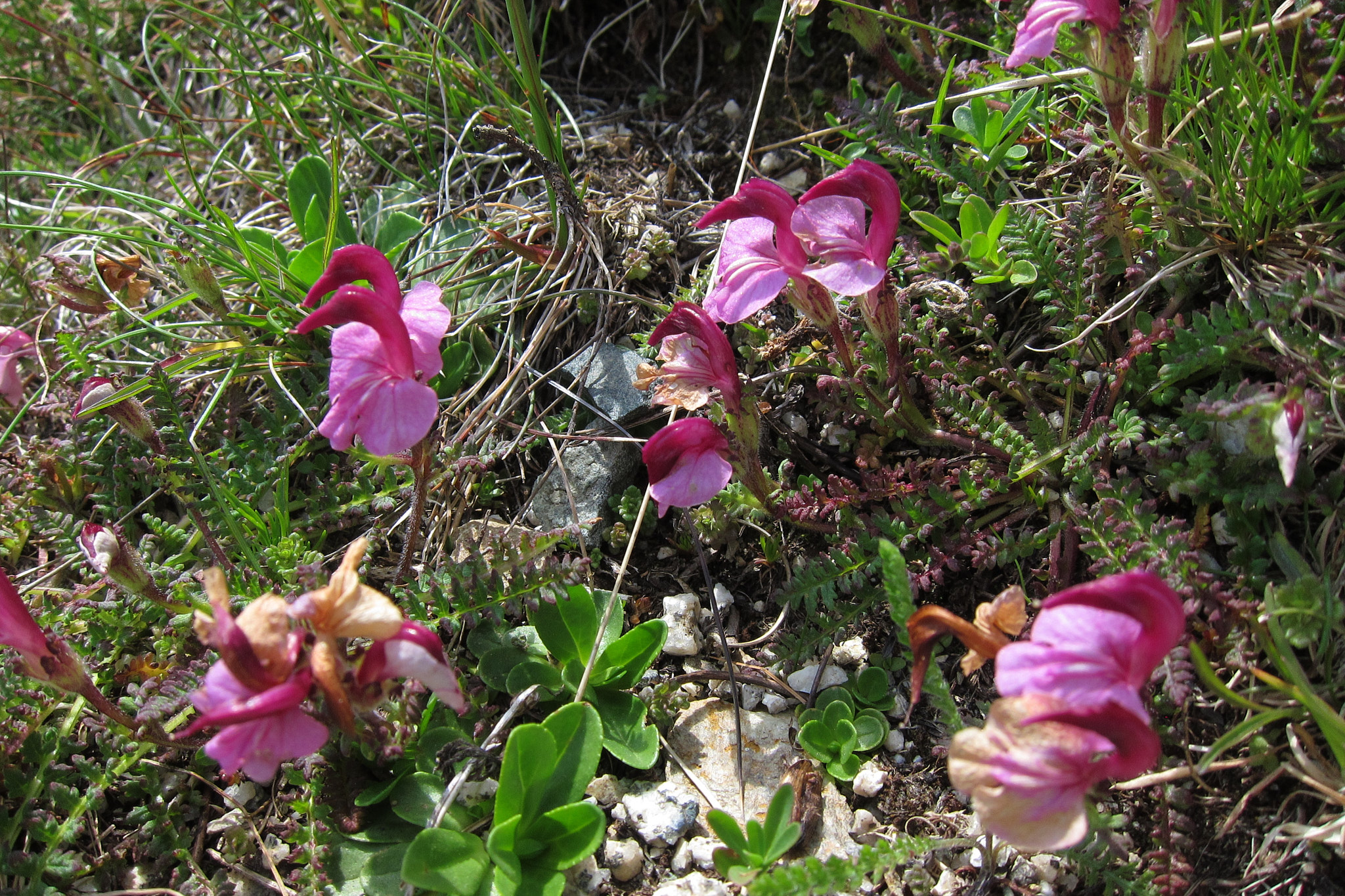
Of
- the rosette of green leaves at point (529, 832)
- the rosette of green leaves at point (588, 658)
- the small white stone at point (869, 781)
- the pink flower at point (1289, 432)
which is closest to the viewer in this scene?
the pink flower at point (1289, 432)

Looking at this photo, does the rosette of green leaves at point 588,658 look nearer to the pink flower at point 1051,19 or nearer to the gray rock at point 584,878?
the gray rock at point 584,878

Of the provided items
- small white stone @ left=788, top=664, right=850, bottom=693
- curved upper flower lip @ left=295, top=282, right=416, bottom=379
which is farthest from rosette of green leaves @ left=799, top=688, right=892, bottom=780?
curved upper flower lip @ left=295, top=282, right=416, bottom=379

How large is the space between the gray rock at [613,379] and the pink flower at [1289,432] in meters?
1.60

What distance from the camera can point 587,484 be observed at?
2744 mm

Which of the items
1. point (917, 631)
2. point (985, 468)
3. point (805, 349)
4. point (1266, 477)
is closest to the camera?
point (917, 631)

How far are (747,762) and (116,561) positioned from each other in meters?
1.67

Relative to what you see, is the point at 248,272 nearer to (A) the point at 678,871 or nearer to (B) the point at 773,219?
(B) the point at 773,219

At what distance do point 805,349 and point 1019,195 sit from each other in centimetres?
81

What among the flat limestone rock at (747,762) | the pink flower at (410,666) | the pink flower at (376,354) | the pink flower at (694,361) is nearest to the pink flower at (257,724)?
the pink flower at (410,666)

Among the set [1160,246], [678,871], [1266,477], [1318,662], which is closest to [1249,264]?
[1160,246]

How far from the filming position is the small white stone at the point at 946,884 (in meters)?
1.95

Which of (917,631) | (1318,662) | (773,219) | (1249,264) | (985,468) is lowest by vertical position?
(1318,662)

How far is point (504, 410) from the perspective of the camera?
Answer: 9.41ft

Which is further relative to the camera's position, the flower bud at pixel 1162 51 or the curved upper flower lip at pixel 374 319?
the flower bud at pixel 1162 51
